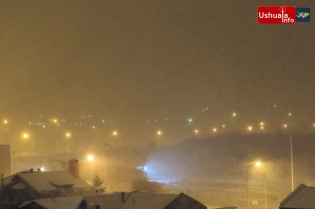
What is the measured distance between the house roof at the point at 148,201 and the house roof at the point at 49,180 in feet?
28.1

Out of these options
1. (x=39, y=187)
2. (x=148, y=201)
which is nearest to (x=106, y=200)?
(x=148, y=201)

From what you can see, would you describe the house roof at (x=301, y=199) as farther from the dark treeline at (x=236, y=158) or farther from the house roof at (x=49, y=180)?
the dark treeline at (x=236, y=158)

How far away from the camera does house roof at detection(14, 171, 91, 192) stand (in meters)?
34.0

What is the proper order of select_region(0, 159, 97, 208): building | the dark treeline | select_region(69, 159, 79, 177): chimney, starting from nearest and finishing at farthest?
select_region(0, 159, 97, 208): building → select_region(69, 159, 79, 177): chimney → the dark treeline

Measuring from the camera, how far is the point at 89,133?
116188 mm

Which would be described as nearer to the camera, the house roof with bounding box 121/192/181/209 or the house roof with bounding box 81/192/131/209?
the house roof with bounding box 121/192/181/209

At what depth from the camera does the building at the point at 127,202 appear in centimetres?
2689

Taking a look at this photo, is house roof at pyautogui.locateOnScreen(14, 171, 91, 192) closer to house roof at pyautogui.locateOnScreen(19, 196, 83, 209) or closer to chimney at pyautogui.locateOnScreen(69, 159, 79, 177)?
chimney at pyautogui.locateOnScreen(69, 159, 79, 177)

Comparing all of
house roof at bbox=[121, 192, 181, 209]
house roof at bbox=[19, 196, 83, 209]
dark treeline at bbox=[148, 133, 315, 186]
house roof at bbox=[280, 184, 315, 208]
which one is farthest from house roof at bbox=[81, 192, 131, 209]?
dark treeline at bbox=[148, 133, 315, 186]

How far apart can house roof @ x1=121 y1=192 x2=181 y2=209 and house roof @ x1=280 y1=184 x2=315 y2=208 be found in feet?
21.3

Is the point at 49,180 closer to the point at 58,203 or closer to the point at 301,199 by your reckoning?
the point at 58,203

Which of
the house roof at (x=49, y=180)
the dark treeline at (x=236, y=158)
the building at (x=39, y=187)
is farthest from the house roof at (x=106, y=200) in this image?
the dark treeline at (x=236, y=158)

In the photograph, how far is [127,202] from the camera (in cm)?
2791

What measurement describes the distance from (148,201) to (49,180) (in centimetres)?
1107
